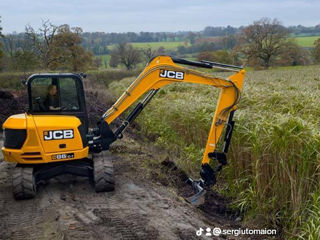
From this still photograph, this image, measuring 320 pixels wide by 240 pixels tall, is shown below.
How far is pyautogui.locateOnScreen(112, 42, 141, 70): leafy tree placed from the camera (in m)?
55.8

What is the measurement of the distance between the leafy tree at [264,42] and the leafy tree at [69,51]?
22764mm

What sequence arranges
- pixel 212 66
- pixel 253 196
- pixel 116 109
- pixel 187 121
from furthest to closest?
pixel 187 121 → pixel 116 109 → pixel 212 66 → pixel 253 196

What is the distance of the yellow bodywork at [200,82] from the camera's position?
635 cm

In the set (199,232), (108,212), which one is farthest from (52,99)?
(199,232)

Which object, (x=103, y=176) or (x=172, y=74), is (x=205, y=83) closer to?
(x=172, y=74)

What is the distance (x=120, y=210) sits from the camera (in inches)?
228

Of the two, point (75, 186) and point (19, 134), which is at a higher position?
point (19, 134)

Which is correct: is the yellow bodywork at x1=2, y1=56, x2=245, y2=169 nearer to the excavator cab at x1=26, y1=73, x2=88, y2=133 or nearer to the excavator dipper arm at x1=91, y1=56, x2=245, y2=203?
the excavator dipper arm at x1=91, y1=56, x2=245, y2=203

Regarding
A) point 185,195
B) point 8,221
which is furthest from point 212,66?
point 8,221

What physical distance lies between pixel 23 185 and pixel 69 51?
114ft

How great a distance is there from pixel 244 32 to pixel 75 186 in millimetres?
52435

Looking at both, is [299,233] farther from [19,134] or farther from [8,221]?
[19,134]

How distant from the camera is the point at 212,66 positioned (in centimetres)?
628

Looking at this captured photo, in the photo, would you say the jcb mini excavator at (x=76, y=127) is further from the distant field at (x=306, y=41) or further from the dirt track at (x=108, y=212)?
the distant field at (x=306, y=41)
